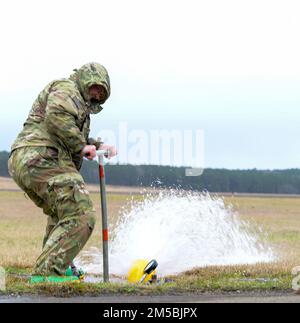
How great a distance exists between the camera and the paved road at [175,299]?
25.0ft

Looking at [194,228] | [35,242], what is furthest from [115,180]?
[194,228]

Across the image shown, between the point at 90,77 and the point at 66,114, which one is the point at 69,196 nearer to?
the point at 66,114

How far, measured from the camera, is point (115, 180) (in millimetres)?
58625

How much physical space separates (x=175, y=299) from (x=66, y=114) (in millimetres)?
2254

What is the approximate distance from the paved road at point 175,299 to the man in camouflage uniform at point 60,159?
0.89m

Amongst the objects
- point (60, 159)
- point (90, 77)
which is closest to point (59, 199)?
point (60, 159)

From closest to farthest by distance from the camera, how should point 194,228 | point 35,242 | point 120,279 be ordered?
1. point 120,279
2. point 194,228
3. point 35,242

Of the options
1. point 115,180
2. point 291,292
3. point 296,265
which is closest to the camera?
point 291,292

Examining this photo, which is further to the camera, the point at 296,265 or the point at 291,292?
the point at 296,265

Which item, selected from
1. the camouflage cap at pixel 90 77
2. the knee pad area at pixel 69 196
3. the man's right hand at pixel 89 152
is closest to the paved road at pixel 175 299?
the knee pad area at pixel 69 196

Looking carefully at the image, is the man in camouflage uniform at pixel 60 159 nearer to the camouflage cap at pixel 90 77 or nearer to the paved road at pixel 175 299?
the camouflage cap at pixel 90 77

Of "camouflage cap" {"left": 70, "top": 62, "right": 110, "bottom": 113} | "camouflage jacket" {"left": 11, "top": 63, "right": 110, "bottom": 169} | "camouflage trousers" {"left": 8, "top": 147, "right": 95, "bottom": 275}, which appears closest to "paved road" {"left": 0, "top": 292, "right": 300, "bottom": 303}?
"camouflage trousers" {"left": 8, "top": 147, "right": 95, "bottom": 275}
